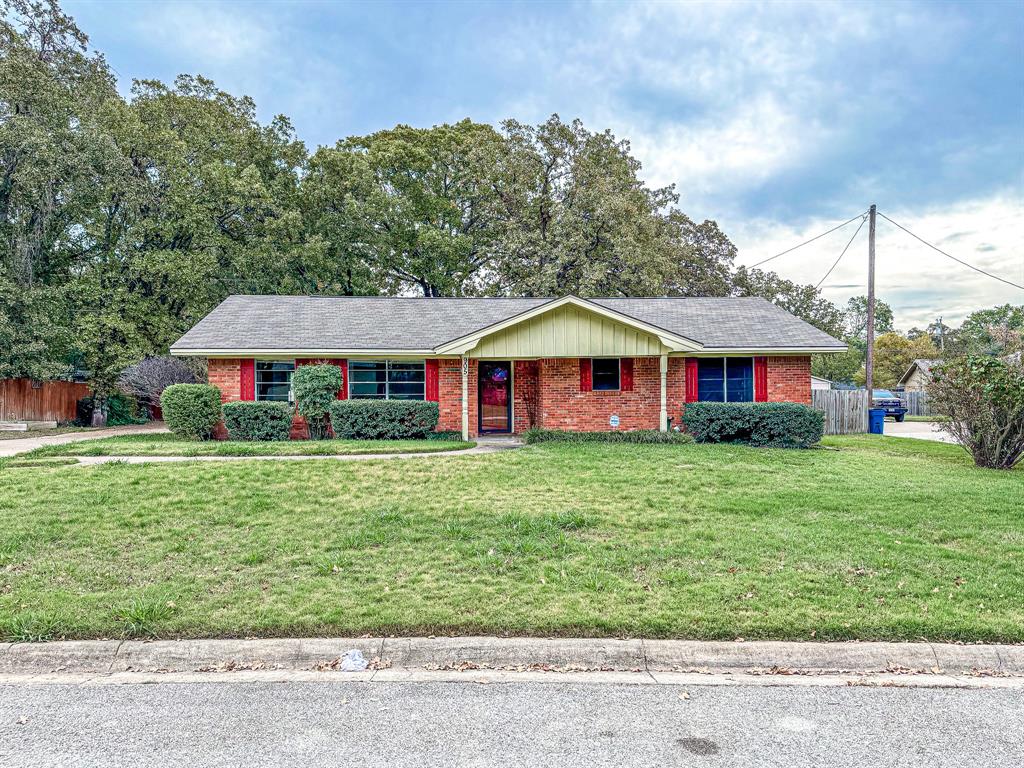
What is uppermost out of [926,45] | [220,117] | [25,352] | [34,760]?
[220,117]

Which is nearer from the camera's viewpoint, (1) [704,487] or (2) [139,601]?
(2) [139,601]


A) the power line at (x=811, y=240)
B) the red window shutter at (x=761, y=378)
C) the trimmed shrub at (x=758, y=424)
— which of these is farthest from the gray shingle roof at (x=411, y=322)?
the power line at (x=811, y=240)

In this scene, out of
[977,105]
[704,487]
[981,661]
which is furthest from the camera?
[977,105]

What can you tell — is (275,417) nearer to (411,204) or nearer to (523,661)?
(523,661)

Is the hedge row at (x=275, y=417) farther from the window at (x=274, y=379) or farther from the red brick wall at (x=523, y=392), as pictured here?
the red brick wall at (x=523, y=392)

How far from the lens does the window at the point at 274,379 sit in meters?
14.4

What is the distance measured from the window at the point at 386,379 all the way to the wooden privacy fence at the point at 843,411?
12772mm

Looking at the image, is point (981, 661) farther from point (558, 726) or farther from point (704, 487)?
point (704, 487)

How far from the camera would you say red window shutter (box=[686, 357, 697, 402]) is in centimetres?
1462

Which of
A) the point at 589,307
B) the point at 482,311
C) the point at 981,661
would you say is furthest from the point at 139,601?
the point at 482,311

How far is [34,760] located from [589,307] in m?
11.7

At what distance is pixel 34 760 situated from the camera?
8.89 ft

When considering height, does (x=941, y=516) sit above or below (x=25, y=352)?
below

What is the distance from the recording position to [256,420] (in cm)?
1338
